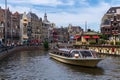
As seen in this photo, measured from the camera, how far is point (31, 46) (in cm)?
14762

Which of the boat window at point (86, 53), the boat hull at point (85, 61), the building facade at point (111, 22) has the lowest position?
the boat hull at point (85, 61)

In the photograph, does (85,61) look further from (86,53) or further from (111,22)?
(111,22)

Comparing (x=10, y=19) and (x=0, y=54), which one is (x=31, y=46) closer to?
(x=10, y=19)

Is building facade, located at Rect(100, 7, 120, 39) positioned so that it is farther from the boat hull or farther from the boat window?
the boat hull

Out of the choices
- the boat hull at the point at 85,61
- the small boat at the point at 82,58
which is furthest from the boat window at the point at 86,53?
the boat hull at the point at 85,61

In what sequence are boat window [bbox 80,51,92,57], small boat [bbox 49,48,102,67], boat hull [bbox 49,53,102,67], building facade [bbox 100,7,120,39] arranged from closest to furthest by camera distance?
boat hull [bbox 49,53,102,67] → small boat [bbox 49,48,102,67] → boat window [bbox 80,51,92,57] → building facade [bbox 100,7,120,39]

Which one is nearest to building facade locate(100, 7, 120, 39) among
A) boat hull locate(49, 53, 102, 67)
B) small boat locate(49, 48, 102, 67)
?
small boat locate(49, 48, 102, 67)

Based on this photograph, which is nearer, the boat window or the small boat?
the small boat

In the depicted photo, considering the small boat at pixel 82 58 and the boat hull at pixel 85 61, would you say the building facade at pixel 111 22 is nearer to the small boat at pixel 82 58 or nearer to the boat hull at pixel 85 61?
the small boat at pixel 82 58

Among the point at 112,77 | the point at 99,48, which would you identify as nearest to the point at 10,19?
the point at 99,48

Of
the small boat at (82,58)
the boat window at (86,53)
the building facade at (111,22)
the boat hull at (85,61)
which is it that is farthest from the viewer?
the building facade at (111,22)

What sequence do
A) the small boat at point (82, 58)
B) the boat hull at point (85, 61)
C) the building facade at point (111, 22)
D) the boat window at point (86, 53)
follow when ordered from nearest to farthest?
1. the boat hull at point (85, 61)
2. the small boat at point (82, 58)
3. the boat window at point (86, 53)
4. the building facade at point (111, 22)

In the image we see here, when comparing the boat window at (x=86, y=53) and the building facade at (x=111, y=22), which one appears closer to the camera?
the boat window at (x=86, y=53)

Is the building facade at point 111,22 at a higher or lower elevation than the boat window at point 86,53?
higher
